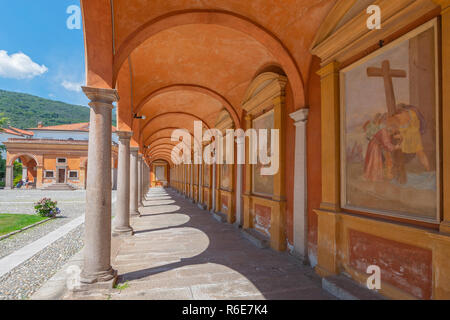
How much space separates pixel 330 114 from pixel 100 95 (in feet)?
13.0

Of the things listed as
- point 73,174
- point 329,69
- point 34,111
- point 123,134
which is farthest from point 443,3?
point 34,111

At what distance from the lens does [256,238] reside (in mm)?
7098

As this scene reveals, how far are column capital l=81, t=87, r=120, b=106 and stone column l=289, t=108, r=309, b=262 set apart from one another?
3618 millimetres

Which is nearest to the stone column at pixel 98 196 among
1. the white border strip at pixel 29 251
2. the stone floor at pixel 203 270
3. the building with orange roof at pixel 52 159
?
the stone floor at pixel 203 270

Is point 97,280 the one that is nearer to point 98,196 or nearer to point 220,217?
point 98,196

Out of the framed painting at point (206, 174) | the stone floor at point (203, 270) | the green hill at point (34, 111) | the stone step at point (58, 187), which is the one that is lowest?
the stone step at point (58, 187)

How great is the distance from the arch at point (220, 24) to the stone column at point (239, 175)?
3549 mm

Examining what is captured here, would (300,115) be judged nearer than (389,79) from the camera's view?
No

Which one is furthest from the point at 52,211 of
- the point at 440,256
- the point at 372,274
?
the point at 440,256

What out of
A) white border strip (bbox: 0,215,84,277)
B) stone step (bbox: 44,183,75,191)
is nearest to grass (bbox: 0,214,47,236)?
white border strip (bbox: 0,215,84,277)

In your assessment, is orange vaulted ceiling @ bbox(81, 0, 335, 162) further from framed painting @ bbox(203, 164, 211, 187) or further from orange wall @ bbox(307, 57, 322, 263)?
framed painting @ bbox(203, 164, 211, 187)

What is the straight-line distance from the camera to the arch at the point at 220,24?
4.98m

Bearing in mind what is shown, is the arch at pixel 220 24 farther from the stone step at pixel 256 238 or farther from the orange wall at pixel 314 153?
the stone step at pixel 256 238

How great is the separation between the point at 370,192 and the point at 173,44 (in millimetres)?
5941
